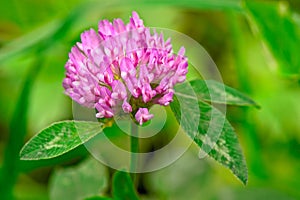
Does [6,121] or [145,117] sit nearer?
[145,117]

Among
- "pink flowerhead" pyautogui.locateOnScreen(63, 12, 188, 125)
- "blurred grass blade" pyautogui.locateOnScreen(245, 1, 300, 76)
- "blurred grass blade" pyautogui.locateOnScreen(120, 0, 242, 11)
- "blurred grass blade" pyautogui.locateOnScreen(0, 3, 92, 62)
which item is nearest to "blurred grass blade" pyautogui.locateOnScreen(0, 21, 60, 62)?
"blurred grass blade" pyautogui.locateOnScreen(0, 3, 92, 62)

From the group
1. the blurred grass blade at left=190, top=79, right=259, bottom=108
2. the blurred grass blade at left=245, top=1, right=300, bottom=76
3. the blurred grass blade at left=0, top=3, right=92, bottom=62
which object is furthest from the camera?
the blurred grass blade at left=0, top=3, right=92, bottom=62

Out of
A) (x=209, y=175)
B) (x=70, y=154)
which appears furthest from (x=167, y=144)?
(x=70, y=154)

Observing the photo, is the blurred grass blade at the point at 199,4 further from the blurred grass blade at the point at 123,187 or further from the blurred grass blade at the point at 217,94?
the blurred grass blade at the point at 123,187

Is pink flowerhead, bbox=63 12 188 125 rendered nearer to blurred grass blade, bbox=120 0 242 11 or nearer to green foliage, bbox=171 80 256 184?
green foliage, bbox=171 80 256 184

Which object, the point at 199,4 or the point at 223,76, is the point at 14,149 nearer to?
the point at 199,4

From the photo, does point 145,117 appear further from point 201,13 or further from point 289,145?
point 201,13
